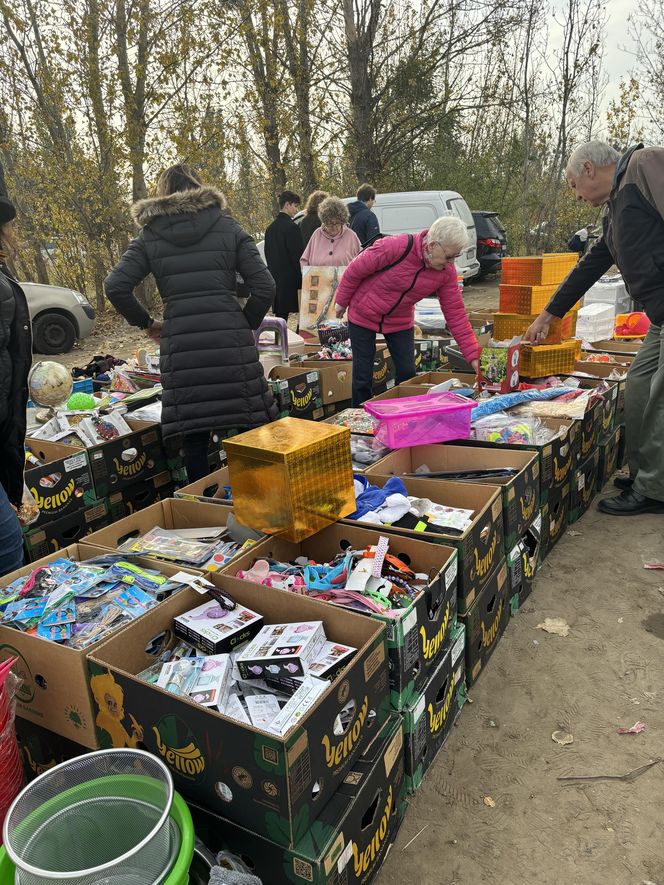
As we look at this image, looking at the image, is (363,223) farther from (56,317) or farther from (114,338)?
(114,338)

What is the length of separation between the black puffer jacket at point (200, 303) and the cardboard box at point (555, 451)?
1.21m

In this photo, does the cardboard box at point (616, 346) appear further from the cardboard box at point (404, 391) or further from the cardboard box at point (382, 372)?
the cardboard box at point (404, 391)

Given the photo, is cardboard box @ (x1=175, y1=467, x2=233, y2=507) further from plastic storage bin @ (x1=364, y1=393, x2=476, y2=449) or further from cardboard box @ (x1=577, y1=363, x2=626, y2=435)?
cardboard box @ (x1=577, y1=363, x2=626, y2=435)

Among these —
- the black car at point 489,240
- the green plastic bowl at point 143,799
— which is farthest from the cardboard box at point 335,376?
the black car at point 489,240

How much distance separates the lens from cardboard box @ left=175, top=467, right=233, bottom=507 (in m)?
2.93

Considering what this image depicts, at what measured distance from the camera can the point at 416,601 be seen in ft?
6.50

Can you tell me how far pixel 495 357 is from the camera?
4.36 m

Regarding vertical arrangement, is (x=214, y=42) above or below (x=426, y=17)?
below

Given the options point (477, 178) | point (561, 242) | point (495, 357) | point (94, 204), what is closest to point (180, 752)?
point (495, 357)

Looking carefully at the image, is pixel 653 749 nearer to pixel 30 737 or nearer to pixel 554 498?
pixel 554 498

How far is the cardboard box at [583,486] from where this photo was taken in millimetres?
3777

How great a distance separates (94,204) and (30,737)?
12114mm

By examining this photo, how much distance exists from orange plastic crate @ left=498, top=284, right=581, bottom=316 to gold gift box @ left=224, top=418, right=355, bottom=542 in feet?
9.12

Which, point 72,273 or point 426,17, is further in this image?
point 426,17
